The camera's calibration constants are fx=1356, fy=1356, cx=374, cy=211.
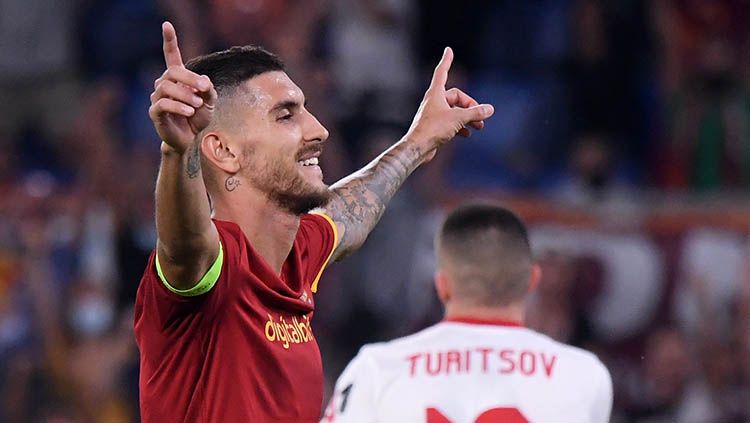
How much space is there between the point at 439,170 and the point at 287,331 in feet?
17.7

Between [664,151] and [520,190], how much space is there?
1213 mm

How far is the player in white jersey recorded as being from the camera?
182 inches

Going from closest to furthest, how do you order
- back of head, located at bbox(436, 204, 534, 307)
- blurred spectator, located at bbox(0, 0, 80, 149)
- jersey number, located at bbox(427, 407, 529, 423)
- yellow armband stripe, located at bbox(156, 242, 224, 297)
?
1. yellow armband stripe, located at bbox(156, 242, 224, 297)
2. jersey number, located at bbox(427, 407, 529, 423)
3. back of head, located at bbox(436, 204, 534, 307)
4. blurred spectator, located at bbox(0, 0, 80, 149)

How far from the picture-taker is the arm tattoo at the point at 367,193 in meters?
4.69

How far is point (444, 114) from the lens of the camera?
4723 millimetres

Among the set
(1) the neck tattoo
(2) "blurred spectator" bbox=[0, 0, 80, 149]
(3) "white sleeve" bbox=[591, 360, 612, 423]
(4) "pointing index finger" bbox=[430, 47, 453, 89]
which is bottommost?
(3) "white sleeve" bbox=[591, 360, 612, 423]

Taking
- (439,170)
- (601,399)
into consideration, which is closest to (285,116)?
(601,399)

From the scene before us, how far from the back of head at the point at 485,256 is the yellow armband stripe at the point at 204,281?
66.0 inches

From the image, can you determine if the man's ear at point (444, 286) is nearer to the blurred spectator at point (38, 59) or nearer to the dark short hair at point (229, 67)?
the dark short hair at point (229, 67)

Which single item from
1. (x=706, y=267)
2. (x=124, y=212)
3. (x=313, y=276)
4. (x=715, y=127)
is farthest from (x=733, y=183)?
(x=313, y=276)

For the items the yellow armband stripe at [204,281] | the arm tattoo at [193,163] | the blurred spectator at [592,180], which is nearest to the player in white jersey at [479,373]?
the yellow armband stripe at [204,281]

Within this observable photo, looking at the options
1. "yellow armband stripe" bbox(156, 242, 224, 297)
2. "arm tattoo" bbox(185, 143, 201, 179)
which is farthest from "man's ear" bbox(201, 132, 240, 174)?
"arm tattoo" bbox(185, 143, 201, 179)

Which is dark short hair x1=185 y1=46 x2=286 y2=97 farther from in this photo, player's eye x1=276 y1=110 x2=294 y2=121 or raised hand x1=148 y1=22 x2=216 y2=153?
raised hand x1=148 y1=22 x2=216 y2=153

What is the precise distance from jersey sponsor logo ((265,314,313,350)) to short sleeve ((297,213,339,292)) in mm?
378
